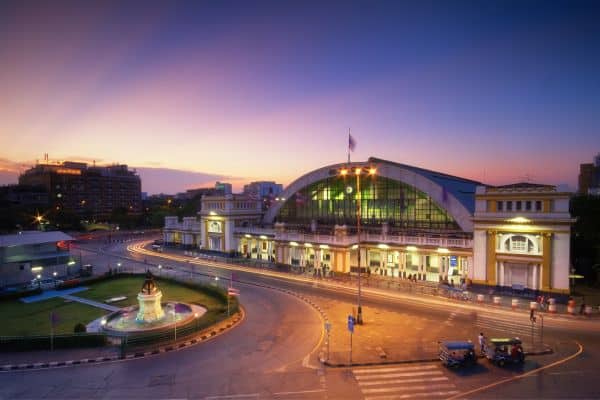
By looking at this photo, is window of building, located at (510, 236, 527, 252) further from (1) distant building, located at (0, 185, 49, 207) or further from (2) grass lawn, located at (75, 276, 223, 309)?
(1) distant building, located at (0, 185, 49, 207)

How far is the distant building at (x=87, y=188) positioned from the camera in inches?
6033

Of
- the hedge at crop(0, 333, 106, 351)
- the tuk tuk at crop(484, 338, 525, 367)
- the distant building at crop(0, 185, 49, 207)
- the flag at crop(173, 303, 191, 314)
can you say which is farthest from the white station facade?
the distant building at crop(0, 185, 49, 207)

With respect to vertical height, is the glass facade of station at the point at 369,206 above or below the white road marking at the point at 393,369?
above

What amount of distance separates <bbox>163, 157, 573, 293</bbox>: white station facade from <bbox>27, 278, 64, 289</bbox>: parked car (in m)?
29.9

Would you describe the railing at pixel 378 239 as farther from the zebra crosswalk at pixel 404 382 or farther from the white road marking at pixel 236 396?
the white road marking at pixel 236 396

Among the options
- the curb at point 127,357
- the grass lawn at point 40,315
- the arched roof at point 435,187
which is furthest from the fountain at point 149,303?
the arched roof at point 435,187

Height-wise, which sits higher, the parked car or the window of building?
the window of building

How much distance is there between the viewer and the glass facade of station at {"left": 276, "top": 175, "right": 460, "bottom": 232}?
53.1 metres

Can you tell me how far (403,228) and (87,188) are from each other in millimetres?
157337

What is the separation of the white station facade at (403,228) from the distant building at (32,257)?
2719cm

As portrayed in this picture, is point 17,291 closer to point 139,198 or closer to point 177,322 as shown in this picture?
point 177,322

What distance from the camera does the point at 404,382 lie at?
19562 mm

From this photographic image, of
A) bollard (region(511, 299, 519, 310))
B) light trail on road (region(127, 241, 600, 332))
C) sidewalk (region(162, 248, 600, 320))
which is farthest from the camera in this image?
bollard (region(511, 299, 519, 310))

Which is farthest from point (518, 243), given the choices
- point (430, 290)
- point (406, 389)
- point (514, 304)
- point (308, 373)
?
point (308, 373)
